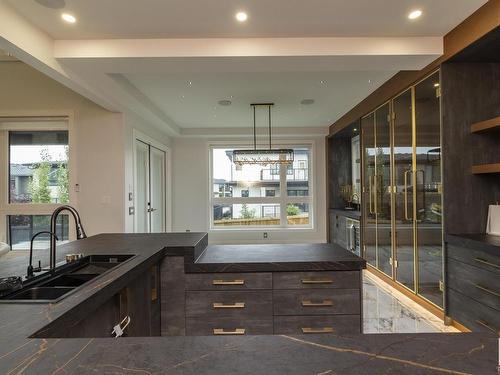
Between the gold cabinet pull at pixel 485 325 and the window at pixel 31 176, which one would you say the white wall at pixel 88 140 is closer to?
the window at pixel 31 176

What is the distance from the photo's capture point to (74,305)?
1035 millimetres

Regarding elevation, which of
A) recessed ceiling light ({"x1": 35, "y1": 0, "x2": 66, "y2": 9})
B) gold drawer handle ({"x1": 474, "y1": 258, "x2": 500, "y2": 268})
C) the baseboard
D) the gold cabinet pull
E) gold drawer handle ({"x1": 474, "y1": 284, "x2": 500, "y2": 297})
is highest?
recessed ceiling light ({"x1": 35, "y1": 0, "x2": 66, "y2": 9})

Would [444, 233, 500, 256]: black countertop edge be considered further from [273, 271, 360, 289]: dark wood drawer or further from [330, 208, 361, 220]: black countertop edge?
[330, 208, 361, 220]: black countertop edge

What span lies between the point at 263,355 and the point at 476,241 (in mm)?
2368

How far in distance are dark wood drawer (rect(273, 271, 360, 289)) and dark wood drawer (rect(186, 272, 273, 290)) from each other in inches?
2.8

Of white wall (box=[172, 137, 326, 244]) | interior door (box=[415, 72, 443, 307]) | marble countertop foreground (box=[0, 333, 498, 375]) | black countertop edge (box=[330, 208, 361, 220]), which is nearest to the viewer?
marble countertop foreground (box=[0, 333, 498, 375])

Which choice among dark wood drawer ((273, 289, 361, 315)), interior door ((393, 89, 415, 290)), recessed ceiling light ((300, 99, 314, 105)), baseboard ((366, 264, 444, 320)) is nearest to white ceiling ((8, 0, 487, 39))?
interior door ((393, 89, 415, 290))

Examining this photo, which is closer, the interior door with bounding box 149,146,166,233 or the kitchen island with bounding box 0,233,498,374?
the kitchen island with bounding box 0,233,498,374

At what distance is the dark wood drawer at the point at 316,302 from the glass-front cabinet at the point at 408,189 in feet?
5.04

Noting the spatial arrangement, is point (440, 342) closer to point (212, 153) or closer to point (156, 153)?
point (156, 153)

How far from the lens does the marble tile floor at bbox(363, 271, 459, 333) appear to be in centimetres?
265

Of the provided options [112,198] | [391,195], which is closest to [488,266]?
[391,195]

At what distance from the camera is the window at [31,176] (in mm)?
4020

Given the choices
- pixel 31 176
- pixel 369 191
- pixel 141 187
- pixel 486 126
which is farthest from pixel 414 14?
pixel 31 176
